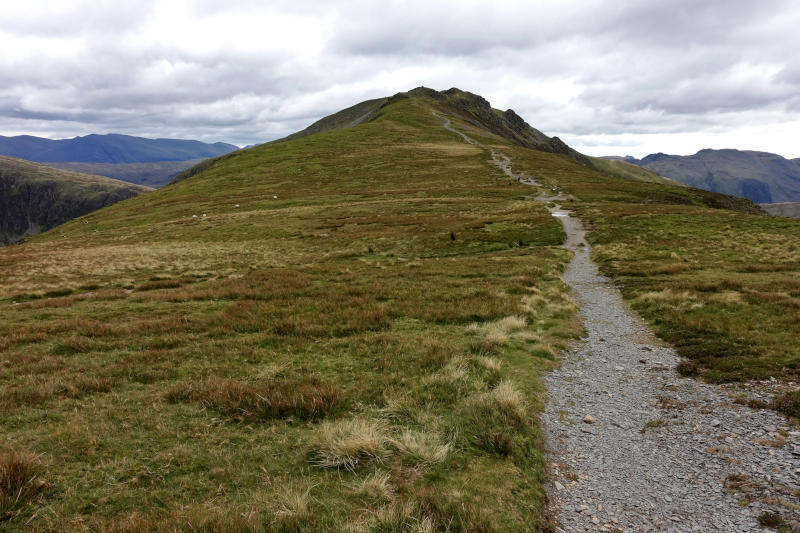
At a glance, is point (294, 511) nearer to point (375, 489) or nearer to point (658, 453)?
point (375, 489)

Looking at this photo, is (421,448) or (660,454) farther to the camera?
(660,454)

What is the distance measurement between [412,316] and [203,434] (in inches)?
406

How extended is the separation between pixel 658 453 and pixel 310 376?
8044 millimetres

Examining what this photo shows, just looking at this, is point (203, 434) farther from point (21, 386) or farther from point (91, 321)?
point (91, 321)

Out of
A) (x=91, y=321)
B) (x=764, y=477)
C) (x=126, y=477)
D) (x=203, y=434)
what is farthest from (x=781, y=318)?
(x=91, y=321)

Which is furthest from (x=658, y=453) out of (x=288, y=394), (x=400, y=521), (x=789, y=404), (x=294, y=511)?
(x=288, y=394)

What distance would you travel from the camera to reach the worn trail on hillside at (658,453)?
588cm

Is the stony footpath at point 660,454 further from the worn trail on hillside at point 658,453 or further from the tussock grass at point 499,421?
the tussock grass at point 499,421

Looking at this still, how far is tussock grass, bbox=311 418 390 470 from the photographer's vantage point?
664 cm

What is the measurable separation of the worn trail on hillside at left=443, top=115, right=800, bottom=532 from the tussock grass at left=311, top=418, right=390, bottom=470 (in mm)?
3025

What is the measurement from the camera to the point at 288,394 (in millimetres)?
8914

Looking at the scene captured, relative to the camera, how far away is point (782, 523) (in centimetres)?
548

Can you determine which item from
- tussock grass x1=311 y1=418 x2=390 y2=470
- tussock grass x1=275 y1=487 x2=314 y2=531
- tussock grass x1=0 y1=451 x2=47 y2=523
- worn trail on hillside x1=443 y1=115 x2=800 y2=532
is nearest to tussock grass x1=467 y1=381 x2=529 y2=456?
worn trail on hillside x1=443 y1=115 x2=800 y2=532

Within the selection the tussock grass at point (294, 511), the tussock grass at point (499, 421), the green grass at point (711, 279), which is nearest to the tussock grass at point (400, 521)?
the tussock grass at point (294, 511)
